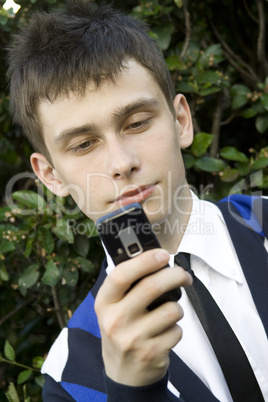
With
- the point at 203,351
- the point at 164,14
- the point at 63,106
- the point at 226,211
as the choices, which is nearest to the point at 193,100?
the point at 164,14

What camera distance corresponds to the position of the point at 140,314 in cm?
108

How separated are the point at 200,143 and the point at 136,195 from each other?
2.73ft

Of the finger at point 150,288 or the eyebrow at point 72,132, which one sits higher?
the eyebrow at point 72,132

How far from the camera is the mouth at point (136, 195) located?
153 cm

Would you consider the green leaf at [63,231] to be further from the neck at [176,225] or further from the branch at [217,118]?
the branch at [217,118]

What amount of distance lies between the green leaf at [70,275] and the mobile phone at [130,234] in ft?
3.74

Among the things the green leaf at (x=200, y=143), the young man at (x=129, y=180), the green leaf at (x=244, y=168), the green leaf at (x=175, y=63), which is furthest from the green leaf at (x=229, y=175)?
the green leaf at (x=175, y=63)

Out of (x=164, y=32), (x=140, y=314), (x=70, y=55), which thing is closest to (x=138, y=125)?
(x=70, y=55)

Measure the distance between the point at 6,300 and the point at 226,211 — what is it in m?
1.41

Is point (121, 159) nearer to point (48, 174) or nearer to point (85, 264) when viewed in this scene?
point (48, 174)

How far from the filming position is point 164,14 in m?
2.39

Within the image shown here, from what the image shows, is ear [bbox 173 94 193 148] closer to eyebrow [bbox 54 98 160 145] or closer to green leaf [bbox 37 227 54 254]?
eyebrow [bbox 54 98 160 145]

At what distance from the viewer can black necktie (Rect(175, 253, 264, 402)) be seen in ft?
4.87

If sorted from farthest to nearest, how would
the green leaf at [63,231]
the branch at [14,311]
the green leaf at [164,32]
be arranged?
the branch at [14,311] → the green leaf at [164,32] → the green leaf at [63,231]
